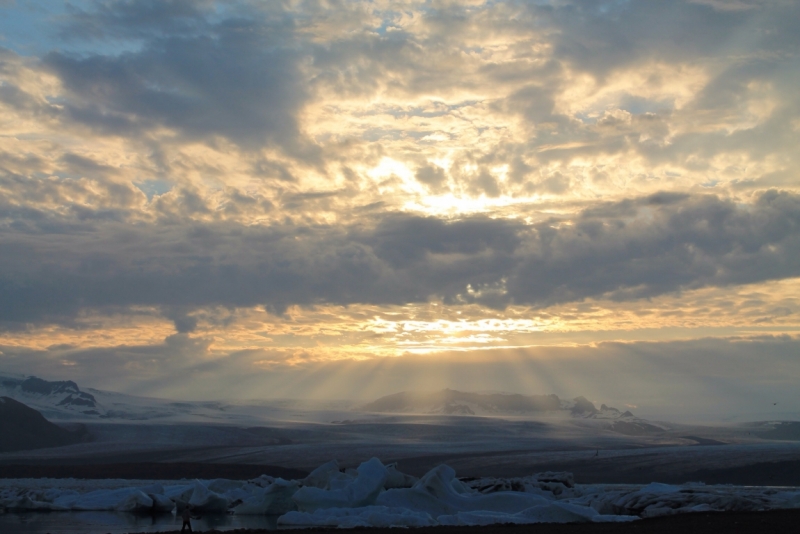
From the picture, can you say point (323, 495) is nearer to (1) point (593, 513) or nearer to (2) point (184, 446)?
(1) point (593, 513)

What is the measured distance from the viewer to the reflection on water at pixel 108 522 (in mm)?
21558

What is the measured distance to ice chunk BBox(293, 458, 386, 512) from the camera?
24.8m

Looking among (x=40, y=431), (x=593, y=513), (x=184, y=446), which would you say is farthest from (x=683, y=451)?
(x=40, y=431)

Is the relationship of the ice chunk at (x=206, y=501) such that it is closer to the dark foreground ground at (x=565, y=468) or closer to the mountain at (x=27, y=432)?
the dark foreground ground at (x=565, y=468)

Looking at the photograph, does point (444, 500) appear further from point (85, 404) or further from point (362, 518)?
point (85, 404)

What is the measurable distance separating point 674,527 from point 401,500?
10450mm

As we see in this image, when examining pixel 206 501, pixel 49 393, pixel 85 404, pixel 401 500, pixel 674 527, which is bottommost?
pixel 206 501

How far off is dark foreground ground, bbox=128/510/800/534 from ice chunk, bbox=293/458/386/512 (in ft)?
16.5

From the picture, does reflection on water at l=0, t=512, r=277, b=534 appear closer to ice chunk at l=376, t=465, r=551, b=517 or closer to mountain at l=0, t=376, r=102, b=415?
ice chunk at l=376, t=465, r=551, b=517

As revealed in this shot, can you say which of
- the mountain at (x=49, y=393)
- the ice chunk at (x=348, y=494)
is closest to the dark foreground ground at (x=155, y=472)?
the ice chunk at (x=348, y=494)

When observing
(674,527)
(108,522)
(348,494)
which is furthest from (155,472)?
(674,527)

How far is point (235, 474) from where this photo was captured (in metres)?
47.0

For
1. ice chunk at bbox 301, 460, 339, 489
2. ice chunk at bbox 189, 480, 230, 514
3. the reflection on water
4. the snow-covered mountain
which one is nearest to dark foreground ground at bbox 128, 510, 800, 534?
the reflection on water

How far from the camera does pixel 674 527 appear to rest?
1711cm
